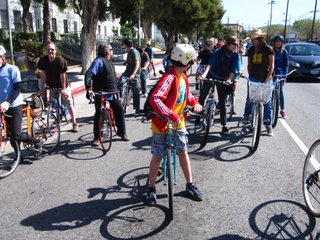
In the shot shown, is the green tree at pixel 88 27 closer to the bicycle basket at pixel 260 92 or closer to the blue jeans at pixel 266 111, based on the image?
the blue jeans at pixel 266 111

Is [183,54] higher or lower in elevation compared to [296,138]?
higher

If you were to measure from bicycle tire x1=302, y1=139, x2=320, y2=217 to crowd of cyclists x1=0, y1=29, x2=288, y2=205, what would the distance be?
121 centimetres

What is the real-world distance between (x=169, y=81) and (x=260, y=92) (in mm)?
2807

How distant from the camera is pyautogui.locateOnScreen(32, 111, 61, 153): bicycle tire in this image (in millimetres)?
6180

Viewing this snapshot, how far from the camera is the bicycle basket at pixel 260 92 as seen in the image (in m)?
6.10

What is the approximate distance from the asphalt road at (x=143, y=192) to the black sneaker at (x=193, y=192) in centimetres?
9

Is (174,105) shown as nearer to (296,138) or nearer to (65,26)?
(296,138)

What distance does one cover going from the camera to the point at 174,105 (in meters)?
4.00

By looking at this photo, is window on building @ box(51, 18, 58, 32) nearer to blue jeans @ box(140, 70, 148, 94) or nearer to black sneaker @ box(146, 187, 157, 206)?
blue jeans @ box(140, 70, 148, 94)

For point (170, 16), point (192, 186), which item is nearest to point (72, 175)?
point (192, 186)

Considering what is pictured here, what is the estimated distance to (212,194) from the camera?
4551mm

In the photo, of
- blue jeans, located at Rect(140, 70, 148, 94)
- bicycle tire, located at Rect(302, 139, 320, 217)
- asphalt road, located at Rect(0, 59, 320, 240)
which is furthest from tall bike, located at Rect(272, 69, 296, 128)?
blue jeans, located at Rect(140, 70, 148, 94)

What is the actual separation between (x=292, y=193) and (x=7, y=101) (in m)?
3.97

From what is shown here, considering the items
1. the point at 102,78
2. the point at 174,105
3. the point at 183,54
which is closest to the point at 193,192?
the point at 174,105
